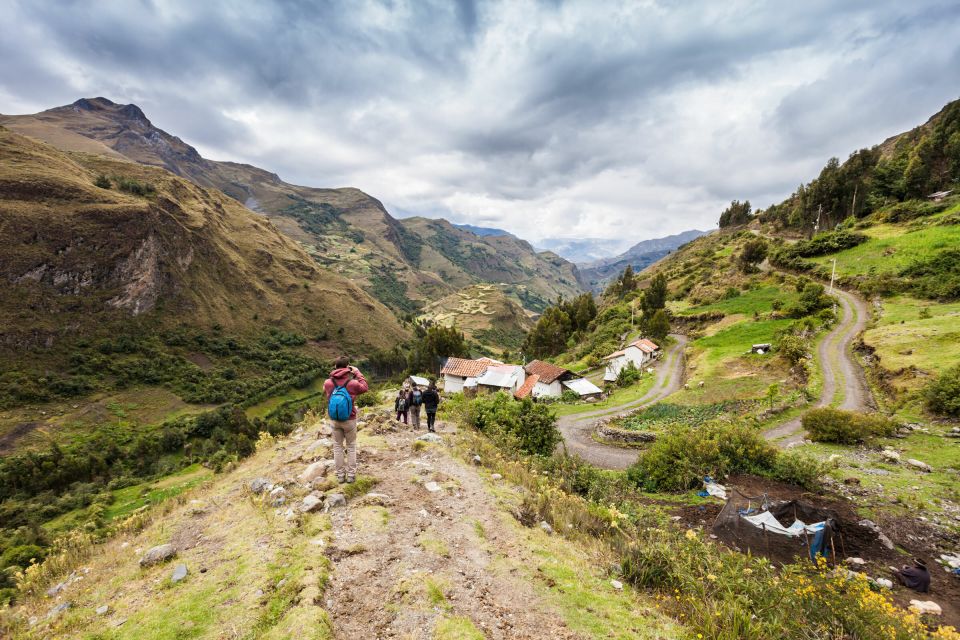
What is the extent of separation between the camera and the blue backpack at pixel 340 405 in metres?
7.73

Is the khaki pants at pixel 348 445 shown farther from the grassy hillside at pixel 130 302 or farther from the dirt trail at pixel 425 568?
the grassy hillside at pixel 130 302

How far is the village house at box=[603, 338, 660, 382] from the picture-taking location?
146ft

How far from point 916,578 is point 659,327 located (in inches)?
1762

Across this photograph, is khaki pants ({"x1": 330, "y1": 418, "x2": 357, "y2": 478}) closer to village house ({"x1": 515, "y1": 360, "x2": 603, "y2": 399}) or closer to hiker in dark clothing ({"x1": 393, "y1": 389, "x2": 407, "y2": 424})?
hiker in dark clothing ({"x1": 393, "y1": 389, "x2": 407, "y2": 424})

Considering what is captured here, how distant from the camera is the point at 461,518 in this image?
24.0 ft

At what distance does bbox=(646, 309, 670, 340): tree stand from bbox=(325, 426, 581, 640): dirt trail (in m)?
46.8

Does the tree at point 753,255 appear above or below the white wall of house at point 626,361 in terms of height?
above

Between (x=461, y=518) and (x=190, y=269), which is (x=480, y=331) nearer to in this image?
(x=190, y=269)

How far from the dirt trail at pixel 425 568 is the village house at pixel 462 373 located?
125ft

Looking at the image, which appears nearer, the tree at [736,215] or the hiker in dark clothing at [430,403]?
the hiker in dark clothing at [430,403]

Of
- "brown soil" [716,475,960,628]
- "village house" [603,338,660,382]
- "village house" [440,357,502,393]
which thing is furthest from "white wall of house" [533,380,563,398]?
"brown soil" [716,475,960,628]

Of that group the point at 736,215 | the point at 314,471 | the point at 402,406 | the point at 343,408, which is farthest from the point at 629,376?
the point at 736,215

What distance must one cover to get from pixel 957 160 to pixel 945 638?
259 feet

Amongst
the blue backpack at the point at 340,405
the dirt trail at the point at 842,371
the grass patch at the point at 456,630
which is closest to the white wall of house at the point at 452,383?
the dirt trail at the point at 842,371
